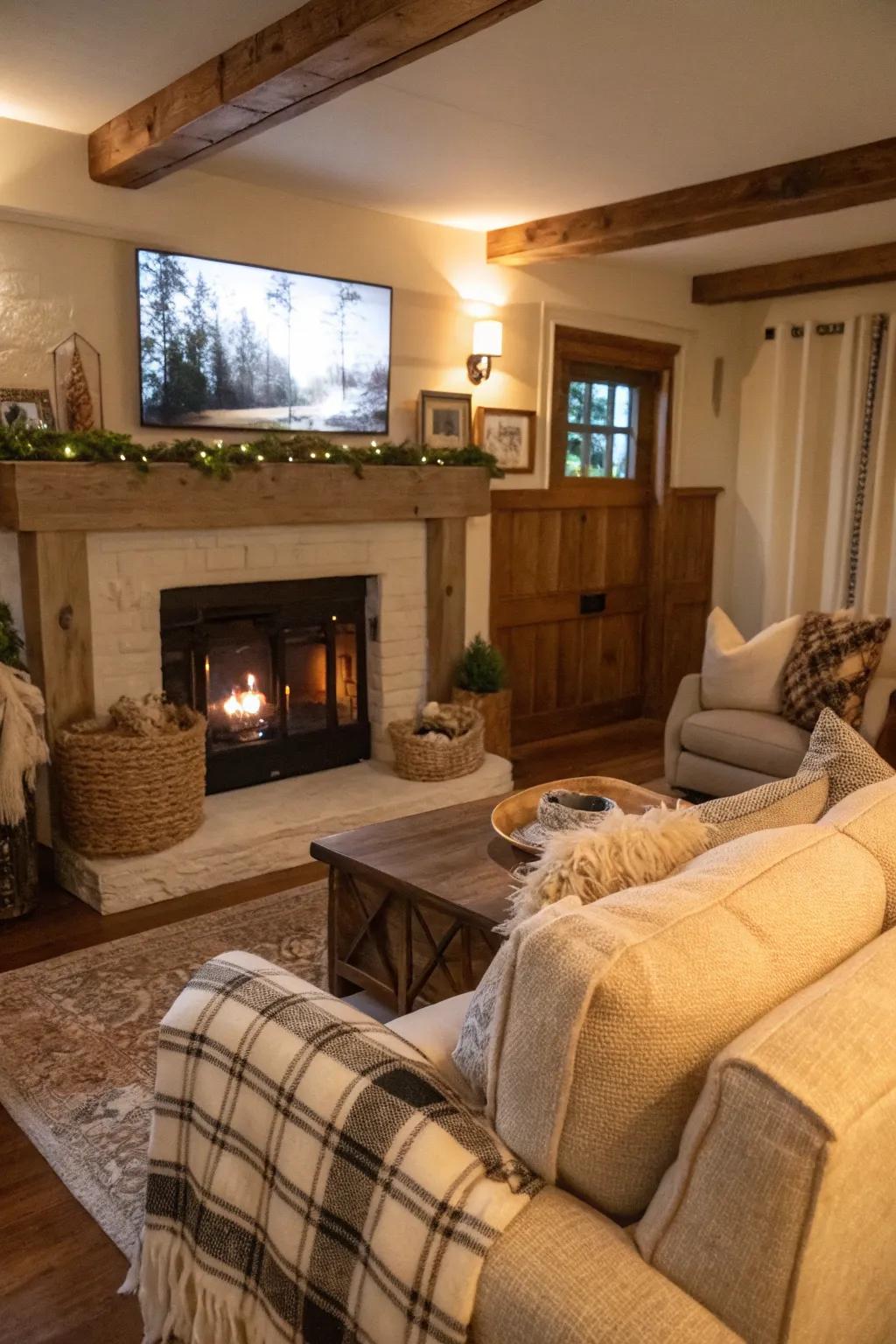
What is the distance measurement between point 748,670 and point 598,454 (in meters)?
1.90

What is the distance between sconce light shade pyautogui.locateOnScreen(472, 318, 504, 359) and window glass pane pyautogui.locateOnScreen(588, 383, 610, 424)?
1.00 m

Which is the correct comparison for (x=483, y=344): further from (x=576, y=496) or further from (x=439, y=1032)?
(x=439, y=1032)

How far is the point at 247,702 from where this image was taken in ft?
13.6

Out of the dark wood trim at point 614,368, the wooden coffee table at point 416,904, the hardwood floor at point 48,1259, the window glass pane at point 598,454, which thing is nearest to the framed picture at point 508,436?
the dark wood trim at point 614,368

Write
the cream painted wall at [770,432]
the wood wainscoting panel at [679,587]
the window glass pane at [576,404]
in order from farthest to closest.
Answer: the wood wainscoting panel at [679,587]
the cream painted wall at [770,432]
the window glass pane at [576,404]

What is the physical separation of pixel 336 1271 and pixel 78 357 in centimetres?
312

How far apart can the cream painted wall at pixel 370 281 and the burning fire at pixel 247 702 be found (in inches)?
40.8

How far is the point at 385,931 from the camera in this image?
242cm

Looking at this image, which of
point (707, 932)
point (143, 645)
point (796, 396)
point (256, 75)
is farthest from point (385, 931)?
point (796, 396)

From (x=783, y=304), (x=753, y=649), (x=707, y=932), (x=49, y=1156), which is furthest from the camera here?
(x=783, y=304)

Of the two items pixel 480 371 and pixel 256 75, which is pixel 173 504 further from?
pixel 480 371

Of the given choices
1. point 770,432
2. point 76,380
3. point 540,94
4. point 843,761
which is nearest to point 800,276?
point 770,432

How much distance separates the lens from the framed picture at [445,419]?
15.1 ft

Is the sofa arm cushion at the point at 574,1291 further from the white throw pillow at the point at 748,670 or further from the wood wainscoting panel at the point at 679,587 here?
the wood wainscoting panel at the point at 679,587
